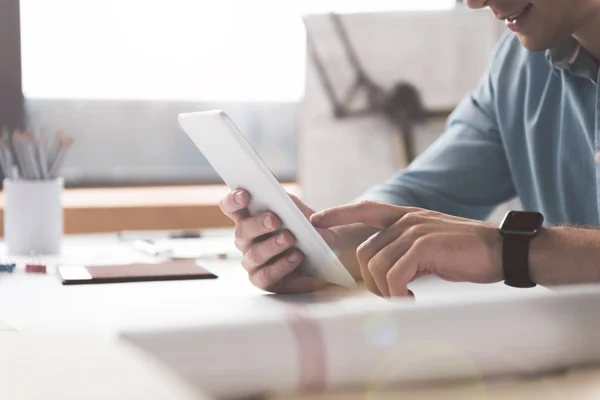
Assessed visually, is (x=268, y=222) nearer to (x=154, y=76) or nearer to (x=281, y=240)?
(x=281, y=240)

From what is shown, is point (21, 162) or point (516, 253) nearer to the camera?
point (516, 253)

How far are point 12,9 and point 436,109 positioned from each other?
1.01 meters

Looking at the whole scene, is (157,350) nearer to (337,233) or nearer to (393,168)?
(337,233)

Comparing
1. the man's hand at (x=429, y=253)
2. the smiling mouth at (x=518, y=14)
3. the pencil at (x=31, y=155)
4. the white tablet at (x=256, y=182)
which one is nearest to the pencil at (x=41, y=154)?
the pencil at (x=31, y=155)

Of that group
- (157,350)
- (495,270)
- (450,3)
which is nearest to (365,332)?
(157,350)

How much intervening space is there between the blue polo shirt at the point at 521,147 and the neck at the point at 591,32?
0.01 meters

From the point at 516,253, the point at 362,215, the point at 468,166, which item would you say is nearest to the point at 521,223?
the point at 516,253

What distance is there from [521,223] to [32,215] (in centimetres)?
82

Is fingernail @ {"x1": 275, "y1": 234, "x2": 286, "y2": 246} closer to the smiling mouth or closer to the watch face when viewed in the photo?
the watch face

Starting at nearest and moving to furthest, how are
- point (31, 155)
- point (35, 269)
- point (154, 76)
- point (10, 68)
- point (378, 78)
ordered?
point (35, 269)
point (31, 155)
point (378, 78)
point (10, 68)
point (154, 76)

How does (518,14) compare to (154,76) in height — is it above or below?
above

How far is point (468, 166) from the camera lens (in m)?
1.41

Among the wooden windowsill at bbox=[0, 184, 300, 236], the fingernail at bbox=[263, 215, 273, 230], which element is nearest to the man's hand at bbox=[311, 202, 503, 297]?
the fingernail at bbox=[263, 215, 273, 230]

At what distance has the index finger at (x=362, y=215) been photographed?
913 millimetres
